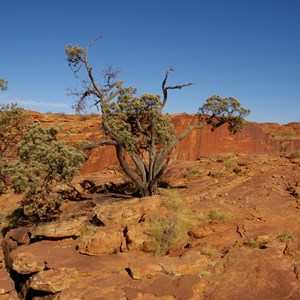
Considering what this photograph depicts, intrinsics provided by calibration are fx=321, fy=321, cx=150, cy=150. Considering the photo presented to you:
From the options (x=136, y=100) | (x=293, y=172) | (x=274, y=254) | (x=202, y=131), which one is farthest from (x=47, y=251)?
(x=202, y=131)

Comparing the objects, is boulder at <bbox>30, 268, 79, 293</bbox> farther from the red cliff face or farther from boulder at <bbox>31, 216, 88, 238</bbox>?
the red cliff face

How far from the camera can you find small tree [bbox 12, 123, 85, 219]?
10445 millimetres

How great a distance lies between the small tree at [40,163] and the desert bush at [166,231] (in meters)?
3.60

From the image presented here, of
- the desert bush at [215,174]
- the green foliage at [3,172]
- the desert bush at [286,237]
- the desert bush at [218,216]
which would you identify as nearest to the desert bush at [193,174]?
the desert bush at [215,174]

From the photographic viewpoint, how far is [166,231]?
8688 mm

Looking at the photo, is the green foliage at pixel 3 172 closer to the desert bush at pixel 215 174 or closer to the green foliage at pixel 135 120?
the green foliage at pixel 135 120

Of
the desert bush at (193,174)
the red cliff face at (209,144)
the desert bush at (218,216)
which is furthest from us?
the red cliff face at (209,144)

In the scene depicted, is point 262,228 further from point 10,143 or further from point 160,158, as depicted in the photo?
point 10,143

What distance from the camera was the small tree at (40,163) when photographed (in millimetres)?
10445

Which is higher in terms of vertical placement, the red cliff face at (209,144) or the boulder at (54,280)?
the red cliff face at (209,144)

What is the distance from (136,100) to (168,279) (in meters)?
8.05

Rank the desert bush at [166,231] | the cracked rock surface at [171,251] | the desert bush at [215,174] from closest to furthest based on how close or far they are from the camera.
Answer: the cracked rock surface at [171,251] → the desert bush at [166,231] → the desert bush at [215,174]

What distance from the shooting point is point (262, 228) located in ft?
28.6

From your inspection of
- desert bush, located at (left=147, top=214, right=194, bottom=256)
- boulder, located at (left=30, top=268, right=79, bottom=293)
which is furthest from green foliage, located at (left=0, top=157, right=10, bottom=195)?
desert bush, located at (left=147, top=214, right=194, bottom=256)
